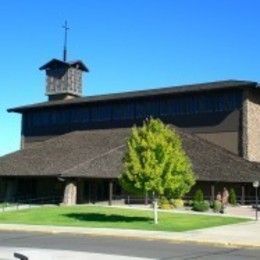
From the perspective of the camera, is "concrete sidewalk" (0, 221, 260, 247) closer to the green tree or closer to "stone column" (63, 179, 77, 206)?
the green tree

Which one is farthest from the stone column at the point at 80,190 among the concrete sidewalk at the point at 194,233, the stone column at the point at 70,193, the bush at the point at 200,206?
the concrete sidewalk at the point at 194,233

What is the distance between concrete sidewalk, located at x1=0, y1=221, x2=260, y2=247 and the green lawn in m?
1.75

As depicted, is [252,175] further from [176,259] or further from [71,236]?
[176,259]

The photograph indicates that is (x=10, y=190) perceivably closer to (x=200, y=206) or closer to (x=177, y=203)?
(x=177, y=203)

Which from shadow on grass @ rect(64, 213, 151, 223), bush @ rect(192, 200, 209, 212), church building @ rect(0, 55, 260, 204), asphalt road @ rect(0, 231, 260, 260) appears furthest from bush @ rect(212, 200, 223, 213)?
asphalt road @ rect(0, 231, 260, 260)

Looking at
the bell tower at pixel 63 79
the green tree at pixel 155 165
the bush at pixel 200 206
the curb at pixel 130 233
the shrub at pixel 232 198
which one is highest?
the bell tower at pixel 63 79

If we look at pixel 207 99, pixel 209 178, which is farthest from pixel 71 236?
pixel 207 99

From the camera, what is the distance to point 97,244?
24.1m

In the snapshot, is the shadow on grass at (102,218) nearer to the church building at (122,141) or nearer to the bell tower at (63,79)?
the church building at (122,141)

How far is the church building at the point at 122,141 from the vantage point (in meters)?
49.5

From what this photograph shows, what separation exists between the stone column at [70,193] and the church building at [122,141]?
82 mm

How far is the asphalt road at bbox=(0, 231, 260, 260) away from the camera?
807 inches

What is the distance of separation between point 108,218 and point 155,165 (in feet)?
17.8

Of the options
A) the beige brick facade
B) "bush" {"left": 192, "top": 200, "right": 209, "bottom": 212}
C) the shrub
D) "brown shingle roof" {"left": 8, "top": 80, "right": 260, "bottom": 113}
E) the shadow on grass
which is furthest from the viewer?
"brown shingle roof" {"left": 8, "top": 80, "right": 260, "bottom": 113}
